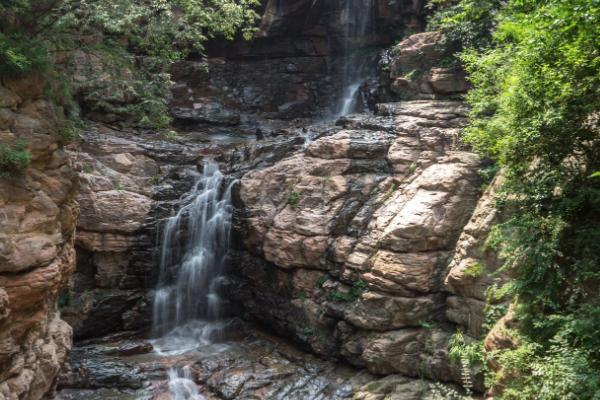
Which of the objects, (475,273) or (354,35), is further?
(354,35)

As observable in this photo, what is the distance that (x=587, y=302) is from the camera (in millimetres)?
7582

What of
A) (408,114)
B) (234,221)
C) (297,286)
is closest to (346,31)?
(408,114)

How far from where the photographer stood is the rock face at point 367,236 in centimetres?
1164

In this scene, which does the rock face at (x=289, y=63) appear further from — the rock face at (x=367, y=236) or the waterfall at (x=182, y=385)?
the waterfall at (x=182, y=385)

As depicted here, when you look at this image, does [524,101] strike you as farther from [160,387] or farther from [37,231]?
[160,387]

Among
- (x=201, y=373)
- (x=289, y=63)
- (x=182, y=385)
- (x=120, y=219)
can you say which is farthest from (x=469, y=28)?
(x=182, y=385)

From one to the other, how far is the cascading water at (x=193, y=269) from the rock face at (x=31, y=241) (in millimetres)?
4327

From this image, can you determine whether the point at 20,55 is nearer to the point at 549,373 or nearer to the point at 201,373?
the point at 201,373

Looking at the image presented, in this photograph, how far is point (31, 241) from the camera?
8.98 meters

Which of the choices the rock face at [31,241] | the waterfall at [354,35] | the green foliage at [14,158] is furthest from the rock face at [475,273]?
the waterfall at [354,35]

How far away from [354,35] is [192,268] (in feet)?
46.4

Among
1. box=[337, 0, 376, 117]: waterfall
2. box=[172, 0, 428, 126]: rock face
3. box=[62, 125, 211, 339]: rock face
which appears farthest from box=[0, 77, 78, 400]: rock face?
box=[337, 0, 376, 117]: waterfall

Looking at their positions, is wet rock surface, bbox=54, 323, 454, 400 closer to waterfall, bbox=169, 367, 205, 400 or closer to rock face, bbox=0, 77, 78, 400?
waterfall, bbox=169, 367, 205, 400

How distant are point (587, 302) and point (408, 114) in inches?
353
